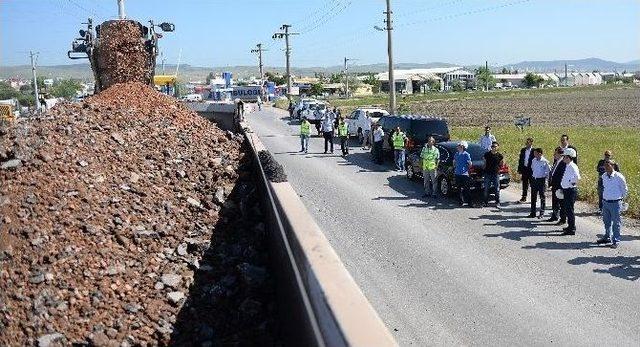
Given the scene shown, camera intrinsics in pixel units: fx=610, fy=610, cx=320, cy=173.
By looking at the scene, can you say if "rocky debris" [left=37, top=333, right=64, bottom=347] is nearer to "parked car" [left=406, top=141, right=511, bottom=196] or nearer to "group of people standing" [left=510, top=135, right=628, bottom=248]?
"group of people standing" [left=510, top=135, right=628, bottom=248]

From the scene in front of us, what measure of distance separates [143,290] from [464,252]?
5.45m

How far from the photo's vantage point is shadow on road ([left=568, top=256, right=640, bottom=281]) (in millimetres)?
9127

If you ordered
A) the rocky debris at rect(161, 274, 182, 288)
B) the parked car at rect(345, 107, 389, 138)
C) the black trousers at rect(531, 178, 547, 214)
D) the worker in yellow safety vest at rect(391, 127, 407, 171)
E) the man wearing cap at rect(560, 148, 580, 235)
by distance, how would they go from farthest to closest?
the parked car at rect(345, 107, 389, 138) → the worker in yellow safety vest at rect(391, 127, 407, 171) → the black trousers at rect(531, 178, 547, 214) → the man wearing cap at rect(560, 148, 580, 235) → the rocky debris at rect(161, 274, 182, 288)

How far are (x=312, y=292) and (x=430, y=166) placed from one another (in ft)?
36.2

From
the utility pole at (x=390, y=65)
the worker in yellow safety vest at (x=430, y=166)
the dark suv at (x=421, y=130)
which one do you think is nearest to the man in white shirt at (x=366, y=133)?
the utility pole at (x=390, y=65)

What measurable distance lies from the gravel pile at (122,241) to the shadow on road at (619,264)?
5.15 meters

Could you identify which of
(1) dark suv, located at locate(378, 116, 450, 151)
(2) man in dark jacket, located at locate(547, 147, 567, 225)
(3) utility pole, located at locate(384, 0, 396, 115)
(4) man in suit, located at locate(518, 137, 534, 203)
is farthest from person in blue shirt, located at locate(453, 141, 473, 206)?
(3) utility pole, located at locate(384, 0, 396, 115)

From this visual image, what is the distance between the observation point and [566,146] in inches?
508

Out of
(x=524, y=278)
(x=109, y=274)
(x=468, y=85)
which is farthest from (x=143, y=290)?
(x=468, y=85)

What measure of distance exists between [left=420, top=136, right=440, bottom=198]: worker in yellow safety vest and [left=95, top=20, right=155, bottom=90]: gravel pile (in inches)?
342

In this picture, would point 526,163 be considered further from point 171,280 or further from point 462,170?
point 171,280

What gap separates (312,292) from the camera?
4.83 meters

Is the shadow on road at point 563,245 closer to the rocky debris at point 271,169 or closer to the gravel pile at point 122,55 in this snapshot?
the rocky debris at point 271,169

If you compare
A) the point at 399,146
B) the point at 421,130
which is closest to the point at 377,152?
the point at 399,146
